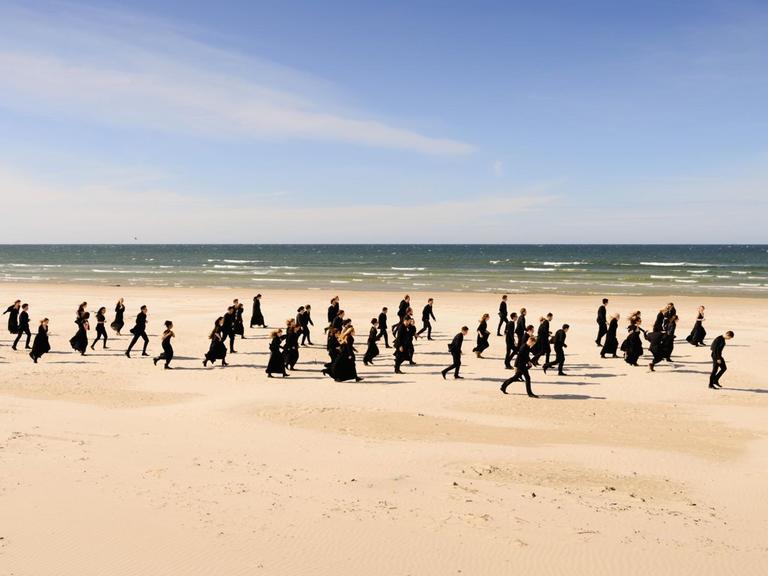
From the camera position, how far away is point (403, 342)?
17.8 m

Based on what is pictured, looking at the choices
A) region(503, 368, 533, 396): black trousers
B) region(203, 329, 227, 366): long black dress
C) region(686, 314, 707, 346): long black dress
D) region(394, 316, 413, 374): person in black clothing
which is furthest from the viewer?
region(686, 314, 707, 346): long black dress

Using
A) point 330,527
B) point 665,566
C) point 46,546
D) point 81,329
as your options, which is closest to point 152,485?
point 46,546

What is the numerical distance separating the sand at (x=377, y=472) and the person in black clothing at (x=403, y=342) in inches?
24.7

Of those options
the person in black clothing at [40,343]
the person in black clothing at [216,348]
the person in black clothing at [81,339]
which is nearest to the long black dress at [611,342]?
the person in black clothing at [216,348]

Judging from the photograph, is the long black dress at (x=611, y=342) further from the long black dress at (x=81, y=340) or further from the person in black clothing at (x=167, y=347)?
the long black dress at (x=81, y=340)

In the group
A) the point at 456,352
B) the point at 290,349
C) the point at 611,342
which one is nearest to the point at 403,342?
the point at 456,352

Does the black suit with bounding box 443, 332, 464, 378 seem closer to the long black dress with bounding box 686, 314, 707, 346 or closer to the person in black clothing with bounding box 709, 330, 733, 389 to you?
the person in black clothing with bounding box 709, 330, 733, 389

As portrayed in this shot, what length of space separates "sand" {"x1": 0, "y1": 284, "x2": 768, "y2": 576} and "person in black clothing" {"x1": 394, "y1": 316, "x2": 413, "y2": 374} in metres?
0.63

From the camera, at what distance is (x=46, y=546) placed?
7.07 m

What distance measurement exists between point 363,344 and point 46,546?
15.8m

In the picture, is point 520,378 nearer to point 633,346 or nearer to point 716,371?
point 716,371

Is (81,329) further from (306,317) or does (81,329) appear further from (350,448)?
(350,448)

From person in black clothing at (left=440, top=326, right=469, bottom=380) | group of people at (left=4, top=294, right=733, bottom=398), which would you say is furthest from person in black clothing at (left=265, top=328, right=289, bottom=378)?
person in black clothing at (left=440, top=326, right=469, bottom=380)

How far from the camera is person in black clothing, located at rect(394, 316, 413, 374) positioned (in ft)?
58.0
